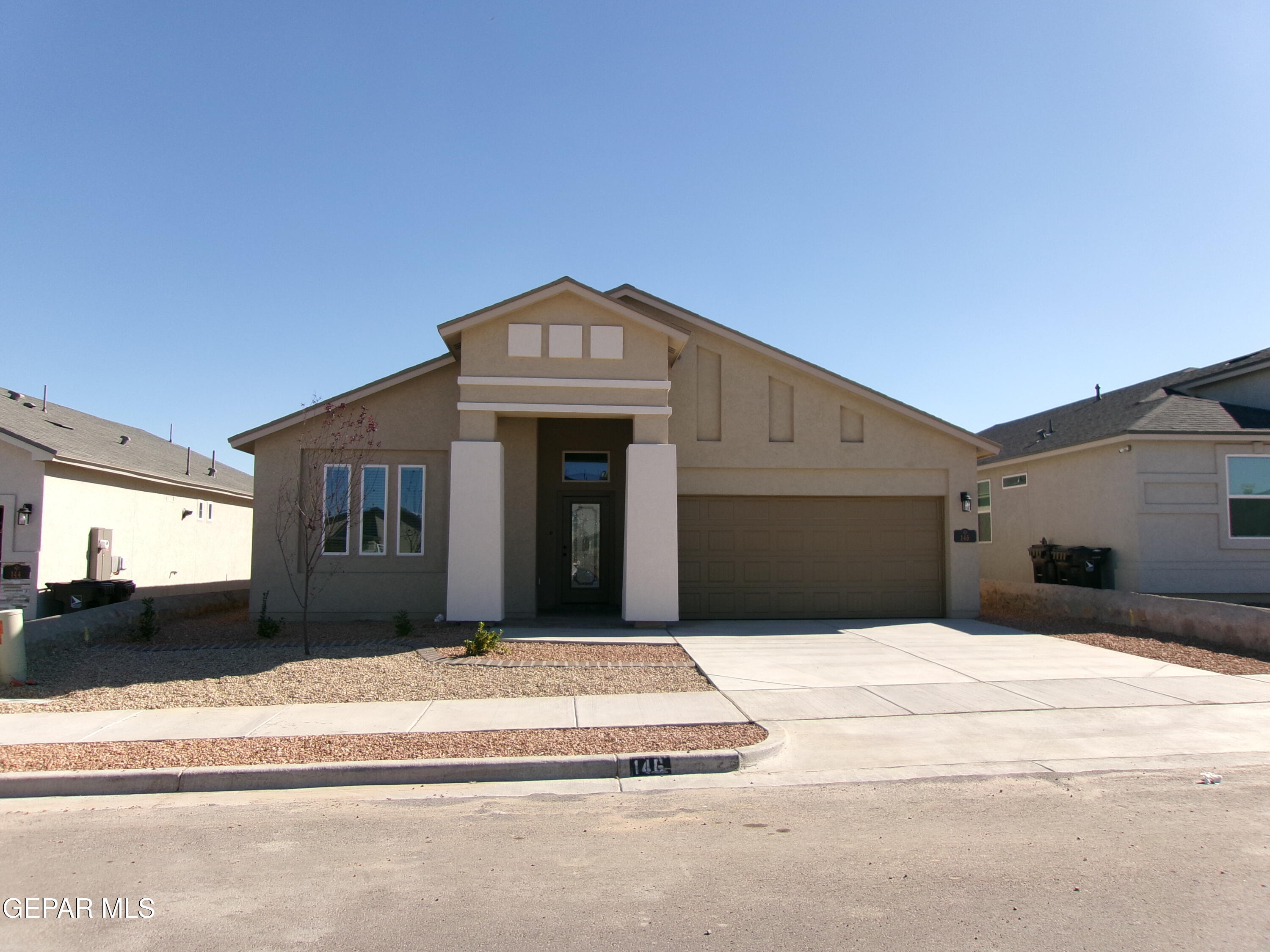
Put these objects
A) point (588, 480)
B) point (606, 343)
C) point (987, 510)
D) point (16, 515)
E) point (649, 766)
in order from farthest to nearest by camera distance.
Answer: point (987, 510)
point (588, 480)
point (16, 515)
point (606, 343)
point (649, 766)

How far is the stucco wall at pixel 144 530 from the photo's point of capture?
14.8m

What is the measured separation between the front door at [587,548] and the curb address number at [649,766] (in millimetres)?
9561

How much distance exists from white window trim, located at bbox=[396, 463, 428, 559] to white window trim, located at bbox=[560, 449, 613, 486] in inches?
107

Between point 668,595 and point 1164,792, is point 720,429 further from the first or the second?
point 1164,792

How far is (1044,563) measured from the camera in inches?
669

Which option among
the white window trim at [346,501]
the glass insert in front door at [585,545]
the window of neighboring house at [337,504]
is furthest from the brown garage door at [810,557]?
the window of neighboring house at [337,504]

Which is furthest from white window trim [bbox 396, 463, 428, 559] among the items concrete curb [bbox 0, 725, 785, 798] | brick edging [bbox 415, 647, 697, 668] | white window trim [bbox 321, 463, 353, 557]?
concrete curb [bbox 0, 725, 785, 798]

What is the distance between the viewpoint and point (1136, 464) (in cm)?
1535

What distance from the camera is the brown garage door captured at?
15227 mm

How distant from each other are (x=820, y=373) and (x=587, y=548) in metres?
5.57

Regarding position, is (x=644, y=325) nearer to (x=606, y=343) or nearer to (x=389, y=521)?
(x=606, y=343)

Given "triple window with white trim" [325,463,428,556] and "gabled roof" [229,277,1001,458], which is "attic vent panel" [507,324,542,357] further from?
"triple window with white trim" [325,463,428,556]

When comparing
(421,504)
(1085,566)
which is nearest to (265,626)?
(421,504)

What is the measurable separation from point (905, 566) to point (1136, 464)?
15.2 feet
